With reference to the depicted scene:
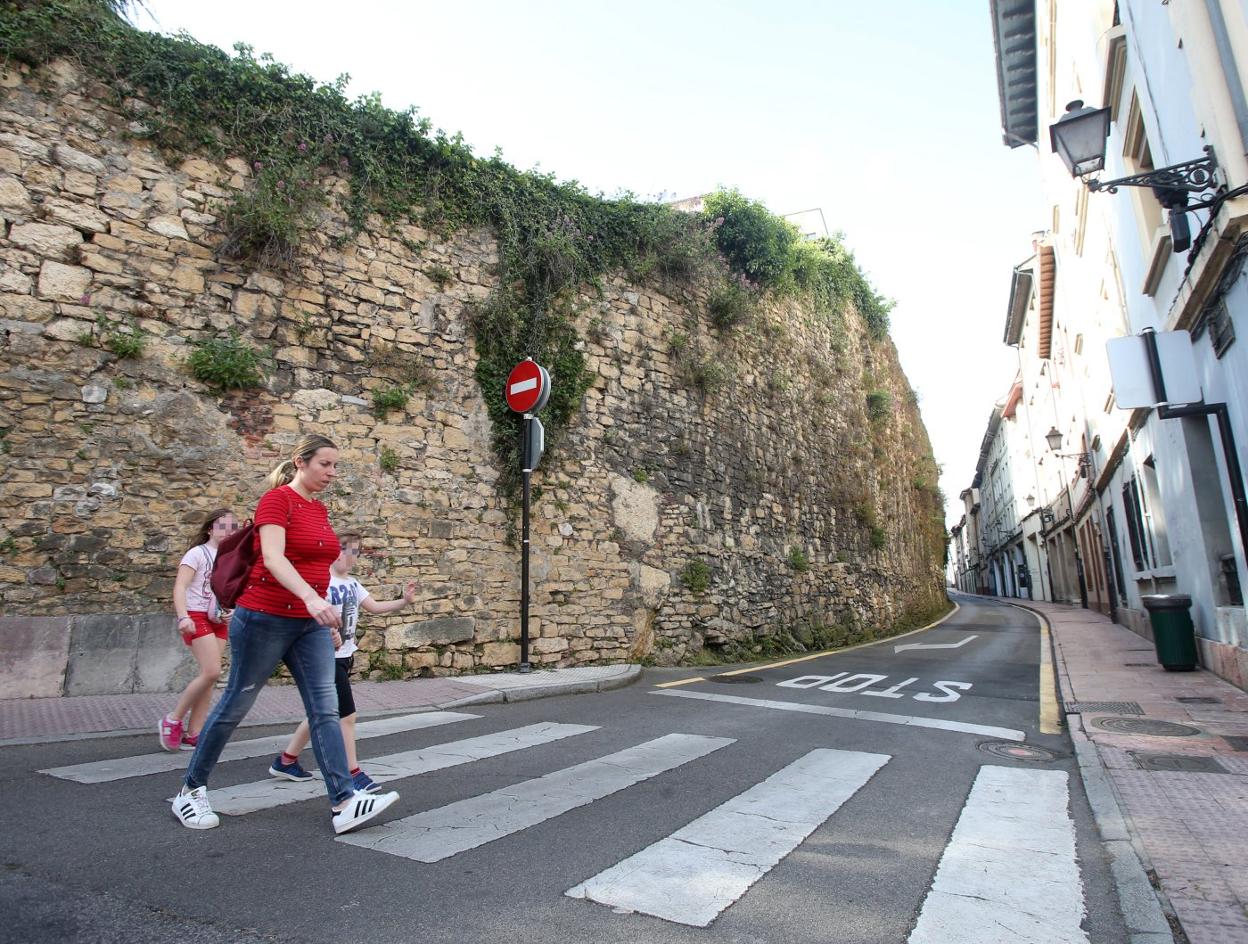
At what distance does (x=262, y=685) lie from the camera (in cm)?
326

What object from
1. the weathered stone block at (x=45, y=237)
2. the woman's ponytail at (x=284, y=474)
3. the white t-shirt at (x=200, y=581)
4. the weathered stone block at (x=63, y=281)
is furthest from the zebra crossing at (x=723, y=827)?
the weathered stone block at (x=45, y=237)

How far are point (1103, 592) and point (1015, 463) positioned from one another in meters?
23.3

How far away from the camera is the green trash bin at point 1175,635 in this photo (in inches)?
350

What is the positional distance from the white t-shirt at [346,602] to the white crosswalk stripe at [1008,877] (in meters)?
3.19

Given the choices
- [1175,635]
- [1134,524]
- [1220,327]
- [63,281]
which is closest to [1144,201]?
[1220,327]

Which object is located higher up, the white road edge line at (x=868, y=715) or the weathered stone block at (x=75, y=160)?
the weathered stone block at (x=75, y=160)

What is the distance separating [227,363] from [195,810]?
547 centimetres

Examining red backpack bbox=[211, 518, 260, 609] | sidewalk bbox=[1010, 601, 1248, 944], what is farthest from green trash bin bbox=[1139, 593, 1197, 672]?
red backpack bbox=[211, 518, 260, 609]

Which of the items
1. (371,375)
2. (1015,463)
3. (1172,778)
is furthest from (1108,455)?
(1015,463)

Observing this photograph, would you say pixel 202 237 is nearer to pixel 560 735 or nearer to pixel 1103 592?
pixel 560 735

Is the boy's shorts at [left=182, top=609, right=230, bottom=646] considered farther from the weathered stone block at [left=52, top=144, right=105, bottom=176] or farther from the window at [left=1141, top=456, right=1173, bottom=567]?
the window at [left=1141, top=456, right=1173, bottom=567]

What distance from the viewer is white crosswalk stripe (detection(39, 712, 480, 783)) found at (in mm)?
4047

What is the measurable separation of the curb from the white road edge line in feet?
2.57

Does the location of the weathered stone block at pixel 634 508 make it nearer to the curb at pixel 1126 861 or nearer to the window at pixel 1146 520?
the curb at pixel 1126 861
